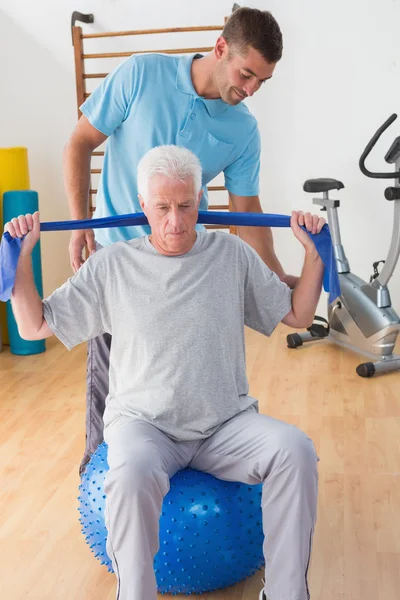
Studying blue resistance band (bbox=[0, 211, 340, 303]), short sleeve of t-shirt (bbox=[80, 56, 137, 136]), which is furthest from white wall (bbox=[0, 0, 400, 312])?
blue resistance band (bbox=[0, 211, 340, 303])

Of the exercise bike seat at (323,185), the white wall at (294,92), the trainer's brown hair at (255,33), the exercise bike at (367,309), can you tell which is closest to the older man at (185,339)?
the trainer's brown hair at (255,33)

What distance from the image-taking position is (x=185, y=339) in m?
1.87

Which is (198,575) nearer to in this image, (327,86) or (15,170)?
(15,170)

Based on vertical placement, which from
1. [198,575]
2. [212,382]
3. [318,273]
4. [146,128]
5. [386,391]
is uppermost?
[146,128]

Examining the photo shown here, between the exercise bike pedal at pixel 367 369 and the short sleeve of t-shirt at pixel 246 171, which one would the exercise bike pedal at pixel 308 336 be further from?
the short sleeve of t-shirt at pixel 246 171

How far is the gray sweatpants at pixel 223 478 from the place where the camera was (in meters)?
1.66

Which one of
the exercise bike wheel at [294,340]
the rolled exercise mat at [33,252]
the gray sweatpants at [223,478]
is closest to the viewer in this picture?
the gray sweatpants at [223,478]

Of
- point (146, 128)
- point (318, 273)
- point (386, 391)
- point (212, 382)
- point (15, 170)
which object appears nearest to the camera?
point (212, 382)

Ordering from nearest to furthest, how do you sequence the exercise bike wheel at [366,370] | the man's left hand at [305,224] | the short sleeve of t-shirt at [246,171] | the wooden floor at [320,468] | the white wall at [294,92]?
the man's left hand at [305,224] → the wooden floor at [320,468] → the short sleeve of t-shirt at [246,171] → the exercise bike wheel at [366,370] → the white wall at [294,92]

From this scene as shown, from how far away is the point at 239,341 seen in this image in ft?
6.45

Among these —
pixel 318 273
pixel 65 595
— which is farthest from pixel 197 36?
pixel 65 595

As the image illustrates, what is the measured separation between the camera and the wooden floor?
2.10 metres

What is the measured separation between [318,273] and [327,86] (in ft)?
9.60

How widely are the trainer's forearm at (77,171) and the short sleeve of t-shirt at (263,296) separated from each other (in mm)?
538
